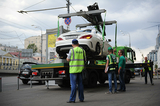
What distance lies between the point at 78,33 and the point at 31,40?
132487mm

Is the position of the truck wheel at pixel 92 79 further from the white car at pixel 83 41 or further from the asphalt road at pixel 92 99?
the asphalt road at pixel 92 99

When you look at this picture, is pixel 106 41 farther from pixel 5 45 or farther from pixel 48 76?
pixel 5 45

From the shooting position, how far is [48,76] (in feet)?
31.0

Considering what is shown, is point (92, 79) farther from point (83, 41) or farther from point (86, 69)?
point (83, 41)

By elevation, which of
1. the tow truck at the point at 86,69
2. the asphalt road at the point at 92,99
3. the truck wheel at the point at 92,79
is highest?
the tow truck at the point at 86,69

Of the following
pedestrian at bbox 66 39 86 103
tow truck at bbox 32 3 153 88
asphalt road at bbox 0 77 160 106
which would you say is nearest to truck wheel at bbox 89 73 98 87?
tow truck at bbox 32 3 153 88

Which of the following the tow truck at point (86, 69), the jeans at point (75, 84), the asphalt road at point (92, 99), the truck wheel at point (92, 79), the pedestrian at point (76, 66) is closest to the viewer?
the asphalt road at point (92, 99)

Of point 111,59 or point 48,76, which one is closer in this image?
point 111,59

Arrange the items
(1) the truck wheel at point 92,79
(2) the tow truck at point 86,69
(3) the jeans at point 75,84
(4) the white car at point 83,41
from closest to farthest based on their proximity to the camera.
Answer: (3) the jeans at point 75,84 < (2) the tow truck at point 86,69 < (4) the white car at point 83,41 < (1) the truck wheel at point 92,79

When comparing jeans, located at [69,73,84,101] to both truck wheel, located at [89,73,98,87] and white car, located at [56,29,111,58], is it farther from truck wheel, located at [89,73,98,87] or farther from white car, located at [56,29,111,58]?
truck wheel, located at [89,73,98,87]

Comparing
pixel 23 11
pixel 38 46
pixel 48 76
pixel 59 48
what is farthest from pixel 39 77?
pixel 38 46

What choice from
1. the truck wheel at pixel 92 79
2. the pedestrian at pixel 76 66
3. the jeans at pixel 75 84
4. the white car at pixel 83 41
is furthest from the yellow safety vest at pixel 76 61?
the truck wheel at pixel 92 79

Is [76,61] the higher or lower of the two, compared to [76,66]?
higher

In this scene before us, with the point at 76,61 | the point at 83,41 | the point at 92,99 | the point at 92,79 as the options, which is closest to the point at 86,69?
the point at 92,79
